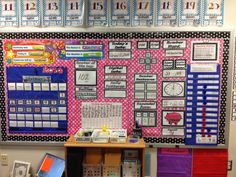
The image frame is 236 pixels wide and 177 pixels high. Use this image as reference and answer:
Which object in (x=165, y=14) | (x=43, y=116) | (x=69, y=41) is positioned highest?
(x=165, y=14)

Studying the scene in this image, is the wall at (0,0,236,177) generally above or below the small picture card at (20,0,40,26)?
below

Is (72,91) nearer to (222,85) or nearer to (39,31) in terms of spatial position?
(39,31)

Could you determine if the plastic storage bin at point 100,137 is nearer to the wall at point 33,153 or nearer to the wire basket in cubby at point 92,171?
the wire basket in cubby at point 92,171

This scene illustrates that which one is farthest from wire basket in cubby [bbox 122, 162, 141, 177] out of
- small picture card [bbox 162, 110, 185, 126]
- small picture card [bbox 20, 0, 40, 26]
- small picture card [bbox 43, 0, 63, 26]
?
small picture card [bbox 20, 0, 40, 26]

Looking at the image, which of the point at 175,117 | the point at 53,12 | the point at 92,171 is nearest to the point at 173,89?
the point at 175,117

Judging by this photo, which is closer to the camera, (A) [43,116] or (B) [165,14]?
(B) [165,14]

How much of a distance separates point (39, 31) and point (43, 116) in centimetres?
83

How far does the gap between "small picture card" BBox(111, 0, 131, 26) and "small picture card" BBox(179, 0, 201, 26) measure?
1.62ft

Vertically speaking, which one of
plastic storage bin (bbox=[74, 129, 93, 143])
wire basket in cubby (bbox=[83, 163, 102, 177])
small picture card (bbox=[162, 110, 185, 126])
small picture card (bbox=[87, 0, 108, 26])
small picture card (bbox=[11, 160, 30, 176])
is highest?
small picture card (bbox=[87, 0, 108, 26])

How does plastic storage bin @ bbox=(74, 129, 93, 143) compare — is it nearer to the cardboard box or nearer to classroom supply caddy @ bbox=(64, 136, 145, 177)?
classroom supply caddy @ bbox=(64, 136, 145, 177)

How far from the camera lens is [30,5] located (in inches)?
95.2

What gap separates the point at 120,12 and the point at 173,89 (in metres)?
0.88

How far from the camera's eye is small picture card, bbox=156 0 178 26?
2322 mm

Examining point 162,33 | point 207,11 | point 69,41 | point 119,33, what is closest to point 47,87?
point 69,41
